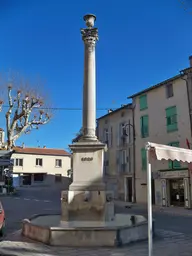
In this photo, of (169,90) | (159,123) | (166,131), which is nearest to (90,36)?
(169,90)

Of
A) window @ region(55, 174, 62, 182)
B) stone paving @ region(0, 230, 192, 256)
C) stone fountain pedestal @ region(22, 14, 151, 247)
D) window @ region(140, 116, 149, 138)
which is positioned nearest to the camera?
stone paving @ region(0, 230, 192, 256)

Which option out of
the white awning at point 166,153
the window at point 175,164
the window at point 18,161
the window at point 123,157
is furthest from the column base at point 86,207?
the window at point 18,161

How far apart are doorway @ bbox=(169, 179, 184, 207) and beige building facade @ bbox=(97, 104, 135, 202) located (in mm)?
5039

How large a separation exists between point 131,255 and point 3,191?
31.1 metres

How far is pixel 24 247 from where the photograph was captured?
7.97 meters

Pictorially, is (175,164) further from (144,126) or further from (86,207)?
(86,207)

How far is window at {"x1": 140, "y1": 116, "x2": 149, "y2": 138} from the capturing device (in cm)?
3008

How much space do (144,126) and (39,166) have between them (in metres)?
28.7

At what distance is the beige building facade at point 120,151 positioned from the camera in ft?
107

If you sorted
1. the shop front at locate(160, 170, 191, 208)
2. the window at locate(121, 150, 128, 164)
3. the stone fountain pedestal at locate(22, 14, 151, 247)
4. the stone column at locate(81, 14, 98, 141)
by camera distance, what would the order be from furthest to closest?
the window at locate(121, 150, 128, 164) < the shop front at locate(160, 170, 191, 208) < the stone column at locate(81, 14, 98, 141) < the stone fountain pedestal at locate(22, 14, 151, 247)

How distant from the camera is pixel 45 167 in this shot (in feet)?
178

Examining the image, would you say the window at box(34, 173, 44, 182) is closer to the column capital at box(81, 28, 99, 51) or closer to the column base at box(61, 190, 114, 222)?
the column capital at box(81, 28, 99, 51)

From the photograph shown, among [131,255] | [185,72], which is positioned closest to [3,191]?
[185,72]

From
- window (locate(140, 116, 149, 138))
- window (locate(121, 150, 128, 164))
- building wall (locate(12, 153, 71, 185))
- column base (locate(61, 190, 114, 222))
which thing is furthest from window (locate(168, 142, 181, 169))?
building wall (locate(12, 153, 71, 185))
